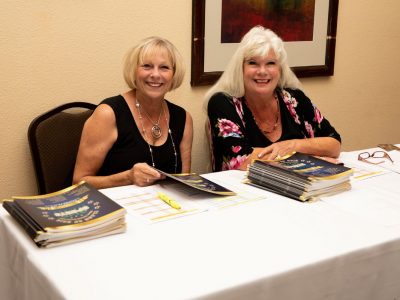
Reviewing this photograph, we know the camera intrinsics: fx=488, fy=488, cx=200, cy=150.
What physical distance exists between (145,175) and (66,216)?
426 mm

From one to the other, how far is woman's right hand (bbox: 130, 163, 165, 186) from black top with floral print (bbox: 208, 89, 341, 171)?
1.72 ft

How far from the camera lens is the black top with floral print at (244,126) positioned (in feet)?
7.00

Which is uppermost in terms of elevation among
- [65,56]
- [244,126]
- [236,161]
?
[65,56]

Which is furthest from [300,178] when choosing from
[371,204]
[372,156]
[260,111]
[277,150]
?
[260,111]

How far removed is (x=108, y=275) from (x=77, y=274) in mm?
67

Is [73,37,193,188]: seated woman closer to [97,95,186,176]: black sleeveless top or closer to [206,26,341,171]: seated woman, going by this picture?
[97,95,186,176]: black sleeveless top

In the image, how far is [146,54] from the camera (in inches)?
80.0

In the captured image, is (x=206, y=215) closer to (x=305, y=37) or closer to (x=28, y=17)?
(x=28, y=17)

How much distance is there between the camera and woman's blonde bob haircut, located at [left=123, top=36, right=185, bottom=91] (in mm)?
2031

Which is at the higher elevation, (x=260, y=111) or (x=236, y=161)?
(x=260, y=111)

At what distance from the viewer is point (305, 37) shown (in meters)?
2.97

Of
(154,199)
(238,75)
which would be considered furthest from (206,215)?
(238,75)

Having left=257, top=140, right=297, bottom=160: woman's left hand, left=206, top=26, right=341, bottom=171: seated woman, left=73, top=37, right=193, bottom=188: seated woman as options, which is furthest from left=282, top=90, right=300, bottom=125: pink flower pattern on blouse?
left=73, top=37, right=193, bottom=188: seated woman

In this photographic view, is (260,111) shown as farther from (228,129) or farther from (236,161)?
(236,161)
